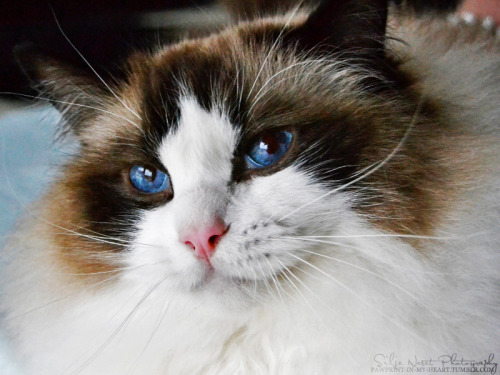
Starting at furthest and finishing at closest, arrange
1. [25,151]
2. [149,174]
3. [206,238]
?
[25,151] < [149,174] < [206,238]

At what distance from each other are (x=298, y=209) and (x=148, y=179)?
29cm

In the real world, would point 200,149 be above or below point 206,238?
above

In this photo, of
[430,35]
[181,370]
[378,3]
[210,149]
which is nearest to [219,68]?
[210,149]

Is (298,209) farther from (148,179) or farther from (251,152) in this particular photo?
(148,179)

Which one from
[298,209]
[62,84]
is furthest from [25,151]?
[298,209]

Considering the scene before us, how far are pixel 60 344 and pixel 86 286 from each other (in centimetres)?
12

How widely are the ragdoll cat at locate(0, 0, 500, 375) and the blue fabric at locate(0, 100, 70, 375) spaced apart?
88 millimetres

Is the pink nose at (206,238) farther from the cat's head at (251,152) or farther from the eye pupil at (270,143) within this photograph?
the eye pupil at (270,143)

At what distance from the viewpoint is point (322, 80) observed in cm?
91

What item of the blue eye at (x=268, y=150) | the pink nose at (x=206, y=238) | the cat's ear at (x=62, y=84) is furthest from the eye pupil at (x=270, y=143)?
the cat's ear at (x=62, y=84)

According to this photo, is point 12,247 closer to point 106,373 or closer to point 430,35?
point 106,373

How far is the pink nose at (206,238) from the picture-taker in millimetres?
749

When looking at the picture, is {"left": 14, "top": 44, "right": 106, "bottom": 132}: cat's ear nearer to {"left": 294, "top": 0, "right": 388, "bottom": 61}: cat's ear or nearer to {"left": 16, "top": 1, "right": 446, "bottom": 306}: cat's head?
{"left": 16, "top": 1, "right": 446, "bottom": 306}: cat's head

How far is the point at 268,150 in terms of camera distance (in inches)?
33.0
